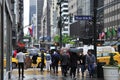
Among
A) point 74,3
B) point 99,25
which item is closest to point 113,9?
point 99,25

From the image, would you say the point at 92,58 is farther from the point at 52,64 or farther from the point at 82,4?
the point at 82,4

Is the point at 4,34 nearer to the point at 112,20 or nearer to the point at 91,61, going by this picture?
the point at 91,61

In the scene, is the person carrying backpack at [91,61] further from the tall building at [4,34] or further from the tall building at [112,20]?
the tall building at [112,20]

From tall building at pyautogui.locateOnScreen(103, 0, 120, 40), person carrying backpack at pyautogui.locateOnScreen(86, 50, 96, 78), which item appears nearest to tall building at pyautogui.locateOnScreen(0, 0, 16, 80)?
person carrying backpack at pyautogui.locateOnScreen(86, 50, 96, 78)

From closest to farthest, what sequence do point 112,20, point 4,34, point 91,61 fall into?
point 4,34
point 91,61
point 112,20

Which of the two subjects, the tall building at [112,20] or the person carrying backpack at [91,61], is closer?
the person carrying backpack at [91,61]

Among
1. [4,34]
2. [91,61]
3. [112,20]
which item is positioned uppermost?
[112,20]

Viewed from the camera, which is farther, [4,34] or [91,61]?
A: [91,61]

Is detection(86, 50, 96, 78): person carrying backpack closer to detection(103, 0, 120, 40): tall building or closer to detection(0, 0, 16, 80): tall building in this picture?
detection(0, 0, 16, 80): tall building

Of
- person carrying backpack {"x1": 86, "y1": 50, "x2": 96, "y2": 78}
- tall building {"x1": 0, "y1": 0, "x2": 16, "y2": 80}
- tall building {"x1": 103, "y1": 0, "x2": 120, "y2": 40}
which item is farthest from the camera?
tall building {"x1": 103, "y1": 0, "x2": 120, "y2": 40}

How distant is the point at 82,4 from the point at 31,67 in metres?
104

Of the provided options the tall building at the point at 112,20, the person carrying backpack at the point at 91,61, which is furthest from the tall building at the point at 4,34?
the tall building at the point at 112,20

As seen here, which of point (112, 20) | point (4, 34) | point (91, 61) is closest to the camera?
point (4, 34)

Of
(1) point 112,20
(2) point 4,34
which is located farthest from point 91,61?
(1) point 112,20
